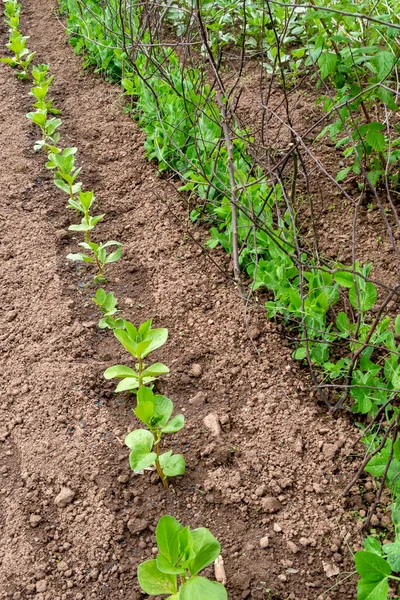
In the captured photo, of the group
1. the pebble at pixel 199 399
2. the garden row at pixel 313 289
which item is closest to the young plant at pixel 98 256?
the garden row at pixel 313 289

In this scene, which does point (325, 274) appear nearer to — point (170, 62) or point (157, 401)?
point (157, 401)

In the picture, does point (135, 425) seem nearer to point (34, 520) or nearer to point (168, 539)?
point (34, 520)

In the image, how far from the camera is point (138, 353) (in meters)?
2.02

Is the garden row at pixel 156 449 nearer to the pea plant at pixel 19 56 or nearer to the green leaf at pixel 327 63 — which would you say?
the green leaf at pixel 327 63

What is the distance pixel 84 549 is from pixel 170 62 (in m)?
2.98

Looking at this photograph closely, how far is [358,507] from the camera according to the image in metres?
1.74

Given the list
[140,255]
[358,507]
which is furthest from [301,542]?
[140,255]

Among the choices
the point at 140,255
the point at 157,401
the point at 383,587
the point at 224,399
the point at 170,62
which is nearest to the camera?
the point at 383,587

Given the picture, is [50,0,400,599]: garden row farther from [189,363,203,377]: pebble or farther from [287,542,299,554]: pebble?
[189,363,203,377]: pebble

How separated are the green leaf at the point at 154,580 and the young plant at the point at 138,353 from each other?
2.09 feet

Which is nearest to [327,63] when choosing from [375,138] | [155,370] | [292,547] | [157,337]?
[375,138]

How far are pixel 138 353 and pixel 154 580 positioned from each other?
74cm

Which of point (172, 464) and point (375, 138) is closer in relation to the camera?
point (172, 464)

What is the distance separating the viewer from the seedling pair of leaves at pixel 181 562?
146cm
